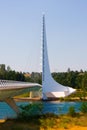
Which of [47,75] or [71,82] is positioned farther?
[71,82]

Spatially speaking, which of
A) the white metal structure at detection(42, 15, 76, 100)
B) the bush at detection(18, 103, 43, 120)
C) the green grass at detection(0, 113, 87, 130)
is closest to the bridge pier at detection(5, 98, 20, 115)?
the bush at detection(18, 103, 43, 120)

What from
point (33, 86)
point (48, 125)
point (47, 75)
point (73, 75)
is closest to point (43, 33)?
point (47, 75)

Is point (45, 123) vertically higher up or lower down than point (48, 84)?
lower down

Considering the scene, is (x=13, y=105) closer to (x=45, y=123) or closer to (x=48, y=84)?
(x=45, y=123)

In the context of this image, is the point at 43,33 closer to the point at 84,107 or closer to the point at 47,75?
the point at 47,75

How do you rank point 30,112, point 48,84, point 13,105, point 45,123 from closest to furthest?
point 45,123 → point 30,112 → point 13,105 → point 48,84

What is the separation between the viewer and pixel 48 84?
58.8 meters

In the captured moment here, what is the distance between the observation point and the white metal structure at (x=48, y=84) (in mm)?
58900

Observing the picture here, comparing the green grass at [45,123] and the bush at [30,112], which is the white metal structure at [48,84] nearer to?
the bush at [30,112]

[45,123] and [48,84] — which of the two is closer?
[45,123]

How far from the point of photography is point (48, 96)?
60.9m

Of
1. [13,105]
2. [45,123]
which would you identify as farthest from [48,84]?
[45,123]

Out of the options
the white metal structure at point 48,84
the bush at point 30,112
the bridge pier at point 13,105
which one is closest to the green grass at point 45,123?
the bush at point 30,112

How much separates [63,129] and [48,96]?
44615 millimetres
